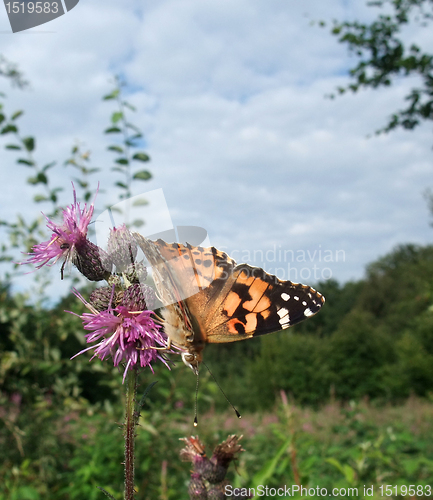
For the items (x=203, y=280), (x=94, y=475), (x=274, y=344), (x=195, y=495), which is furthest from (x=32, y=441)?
(x=274, y=344)

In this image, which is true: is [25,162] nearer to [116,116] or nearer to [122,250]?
[116,116]

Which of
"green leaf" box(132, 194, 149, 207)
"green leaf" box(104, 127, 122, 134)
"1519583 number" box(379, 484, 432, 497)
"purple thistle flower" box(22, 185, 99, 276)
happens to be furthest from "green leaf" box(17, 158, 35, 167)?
"1519583 number" box(379, 484, 432, 497)

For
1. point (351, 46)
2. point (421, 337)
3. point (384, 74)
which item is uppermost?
point (351, 46)

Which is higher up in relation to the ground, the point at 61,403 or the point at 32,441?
the point at 61,403

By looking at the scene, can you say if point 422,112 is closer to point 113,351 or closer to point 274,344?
point 113,351

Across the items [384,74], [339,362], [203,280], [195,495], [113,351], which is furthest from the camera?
[339,362]

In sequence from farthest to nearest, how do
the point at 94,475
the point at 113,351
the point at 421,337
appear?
the point at 421,337 < the point at 94,475 < the point at 113,351

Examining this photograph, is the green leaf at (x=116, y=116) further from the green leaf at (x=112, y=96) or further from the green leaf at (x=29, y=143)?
the green leaf at (x=29, y=143)
